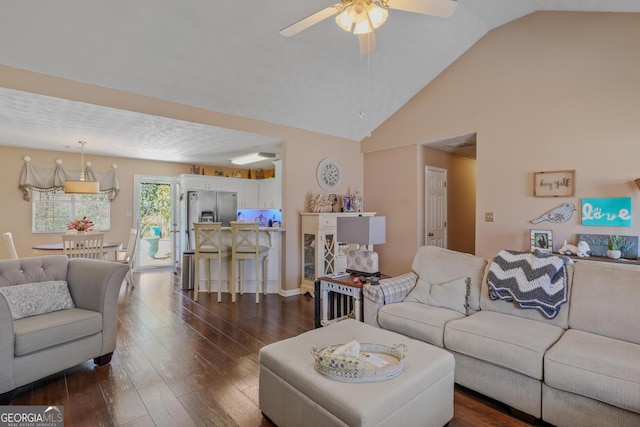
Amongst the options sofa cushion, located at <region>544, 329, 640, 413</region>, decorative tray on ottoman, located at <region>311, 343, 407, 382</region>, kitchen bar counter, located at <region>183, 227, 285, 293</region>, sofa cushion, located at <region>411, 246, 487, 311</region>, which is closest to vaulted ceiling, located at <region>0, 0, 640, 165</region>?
kitchen bar counter, located at <region>183, 227, 285, 293</region>

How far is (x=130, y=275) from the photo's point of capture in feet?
16.3

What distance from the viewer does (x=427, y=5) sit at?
6.74ft

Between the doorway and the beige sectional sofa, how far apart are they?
5.69 metres

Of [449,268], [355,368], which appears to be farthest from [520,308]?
[355,368]

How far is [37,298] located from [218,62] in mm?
2707

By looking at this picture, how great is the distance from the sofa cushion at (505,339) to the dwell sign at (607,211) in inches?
76.6

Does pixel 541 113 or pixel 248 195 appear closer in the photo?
pixel 541 113

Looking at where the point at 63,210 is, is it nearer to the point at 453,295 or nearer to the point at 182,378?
the point at 182,378

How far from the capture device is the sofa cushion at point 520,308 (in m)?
2.23

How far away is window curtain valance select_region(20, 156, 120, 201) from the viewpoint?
5.25 m

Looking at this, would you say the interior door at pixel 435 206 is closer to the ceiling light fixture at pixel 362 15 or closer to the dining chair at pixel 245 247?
the dining chair at pixel 245 247

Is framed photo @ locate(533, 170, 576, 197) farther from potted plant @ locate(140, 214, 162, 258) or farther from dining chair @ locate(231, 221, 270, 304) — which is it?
potted plant @ locate(140, 214, 162, 258)

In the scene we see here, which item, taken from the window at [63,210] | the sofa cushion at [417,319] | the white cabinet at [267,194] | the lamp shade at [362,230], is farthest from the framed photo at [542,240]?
the window at [63,210]
